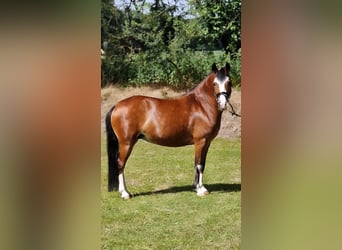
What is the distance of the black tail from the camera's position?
139 cm

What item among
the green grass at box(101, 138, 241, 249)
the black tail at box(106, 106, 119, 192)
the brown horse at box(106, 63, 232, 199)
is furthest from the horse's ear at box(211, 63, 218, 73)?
the black tail at box(106, 106, 119, 192)

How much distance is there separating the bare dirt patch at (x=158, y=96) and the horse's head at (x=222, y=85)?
0.02 m

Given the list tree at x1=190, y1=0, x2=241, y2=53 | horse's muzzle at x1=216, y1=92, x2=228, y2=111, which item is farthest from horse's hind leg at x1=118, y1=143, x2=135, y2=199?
tree at x1=190, y1=0, x2=241, y2=53

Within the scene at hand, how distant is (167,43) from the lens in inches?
54.9

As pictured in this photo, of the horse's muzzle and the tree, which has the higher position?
the tree

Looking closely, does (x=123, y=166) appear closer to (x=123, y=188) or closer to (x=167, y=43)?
(x=123, y=188)

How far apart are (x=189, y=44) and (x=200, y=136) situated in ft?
1.01

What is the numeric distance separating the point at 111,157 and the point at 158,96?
257 millimetres

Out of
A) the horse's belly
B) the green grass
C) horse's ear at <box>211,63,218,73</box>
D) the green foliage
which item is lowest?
the green grass

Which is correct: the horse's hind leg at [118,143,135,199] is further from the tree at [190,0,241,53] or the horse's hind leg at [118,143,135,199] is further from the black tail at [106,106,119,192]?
the tree at [190,0,241,53]

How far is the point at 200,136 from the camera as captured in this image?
4.62ft
